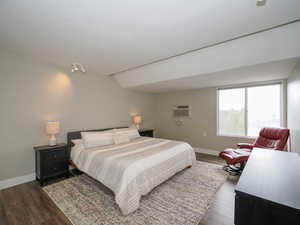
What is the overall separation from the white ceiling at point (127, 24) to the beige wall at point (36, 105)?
20.1 inches

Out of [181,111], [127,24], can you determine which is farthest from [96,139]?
[181,111]

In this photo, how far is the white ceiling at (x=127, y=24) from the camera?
154 centimetres

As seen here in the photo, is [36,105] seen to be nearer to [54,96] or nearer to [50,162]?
[54,96]

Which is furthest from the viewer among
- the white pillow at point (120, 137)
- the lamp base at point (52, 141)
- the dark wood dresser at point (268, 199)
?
the white pillow at point (120, 137)

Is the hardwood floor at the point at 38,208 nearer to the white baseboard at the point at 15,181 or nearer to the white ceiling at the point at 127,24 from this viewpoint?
the white baseboard at the point at 15,181

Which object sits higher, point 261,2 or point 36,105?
point 261,2

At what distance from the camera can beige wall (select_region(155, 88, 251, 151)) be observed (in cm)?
444

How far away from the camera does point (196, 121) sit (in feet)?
15.9

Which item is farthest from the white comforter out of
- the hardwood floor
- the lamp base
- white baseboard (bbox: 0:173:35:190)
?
white baseboard (bbox: 0:173:35:190)

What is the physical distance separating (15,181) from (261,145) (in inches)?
205

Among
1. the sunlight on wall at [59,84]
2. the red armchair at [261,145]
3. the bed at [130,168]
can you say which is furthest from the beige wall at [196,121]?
the sunlight on wall at [59,84]

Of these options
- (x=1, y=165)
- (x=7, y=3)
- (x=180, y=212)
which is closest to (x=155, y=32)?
(x=7, y=3)

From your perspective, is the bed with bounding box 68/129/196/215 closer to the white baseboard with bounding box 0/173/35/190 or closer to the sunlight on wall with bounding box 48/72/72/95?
the white baseboard with bounding box 0/173/35/190

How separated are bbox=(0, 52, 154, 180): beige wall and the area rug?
3.12ft
